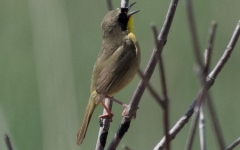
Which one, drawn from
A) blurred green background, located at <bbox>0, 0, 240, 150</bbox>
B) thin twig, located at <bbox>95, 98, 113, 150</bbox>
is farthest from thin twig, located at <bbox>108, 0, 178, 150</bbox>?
blurred green background, located at <bbox>0, 0, 240, 150</bbox>

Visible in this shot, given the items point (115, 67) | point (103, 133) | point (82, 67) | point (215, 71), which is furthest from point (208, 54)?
point (82, 67)

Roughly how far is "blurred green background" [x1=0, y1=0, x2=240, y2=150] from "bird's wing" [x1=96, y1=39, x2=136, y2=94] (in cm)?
49

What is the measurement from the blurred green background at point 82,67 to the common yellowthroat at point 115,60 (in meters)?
0.43

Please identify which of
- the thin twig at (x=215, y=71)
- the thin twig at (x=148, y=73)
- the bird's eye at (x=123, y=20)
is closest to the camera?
the thin twig at (x=215, y=71)

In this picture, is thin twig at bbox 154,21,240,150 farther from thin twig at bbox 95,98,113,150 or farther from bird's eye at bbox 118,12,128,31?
bird's eye at bbox 118,12,128,31

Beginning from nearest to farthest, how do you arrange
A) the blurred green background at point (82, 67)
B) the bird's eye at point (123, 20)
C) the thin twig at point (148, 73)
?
1. the thin twig at point (148, 73)
2. the bird's eye at point (123, 20)
3. the blurred green background at point (82, 67)

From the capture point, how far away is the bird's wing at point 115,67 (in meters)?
2.35

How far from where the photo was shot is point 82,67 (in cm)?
374

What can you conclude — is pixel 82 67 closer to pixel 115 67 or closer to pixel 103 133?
pixel 115 67

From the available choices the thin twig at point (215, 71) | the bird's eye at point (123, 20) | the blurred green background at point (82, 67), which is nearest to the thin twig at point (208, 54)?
the thin twig at point (215, 71)

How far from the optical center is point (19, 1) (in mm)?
4238

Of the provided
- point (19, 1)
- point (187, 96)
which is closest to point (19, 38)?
point (19, 1)

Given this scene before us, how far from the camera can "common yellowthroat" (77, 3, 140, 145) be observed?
7.61 ft

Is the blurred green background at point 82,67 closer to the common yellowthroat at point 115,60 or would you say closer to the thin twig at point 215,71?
the common yellowthroat at point 115,60
